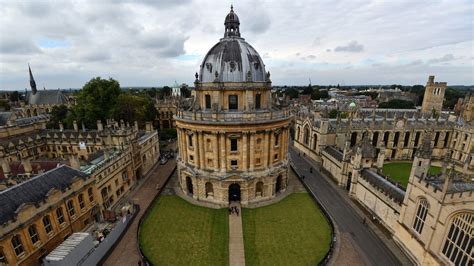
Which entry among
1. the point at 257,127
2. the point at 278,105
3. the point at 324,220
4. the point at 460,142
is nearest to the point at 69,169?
the point at 257,127

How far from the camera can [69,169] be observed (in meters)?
28.2

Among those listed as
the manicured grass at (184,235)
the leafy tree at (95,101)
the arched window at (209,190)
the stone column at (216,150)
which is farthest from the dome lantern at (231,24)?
the leafy tree at (95,101)

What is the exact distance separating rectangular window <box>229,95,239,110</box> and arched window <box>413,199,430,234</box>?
2380cm

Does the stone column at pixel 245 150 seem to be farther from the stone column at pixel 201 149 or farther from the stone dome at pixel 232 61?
the stone dome at pixel 232 61

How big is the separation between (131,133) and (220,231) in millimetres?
24285

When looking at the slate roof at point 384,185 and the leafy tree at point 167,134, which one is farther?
the leafy tree at point 167,134

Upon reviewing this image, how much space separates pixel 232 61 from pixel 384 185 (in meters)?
26.5

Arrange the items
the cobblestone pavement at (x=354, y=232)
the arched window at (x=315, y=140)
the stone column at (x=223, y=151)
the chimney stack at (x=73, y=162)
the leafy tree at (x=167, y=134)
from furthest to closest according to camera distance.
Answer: the leafy tree at (x=167, y=134) < the arched window at (x=315, y=140) < the stone column at (x=223, y=151) < the chimney stack at (x=73, y=162) < the cobblestone pavement at (x=354, y=232)

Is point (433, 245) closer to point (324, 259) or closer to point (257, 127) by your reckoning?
point (324, 259)

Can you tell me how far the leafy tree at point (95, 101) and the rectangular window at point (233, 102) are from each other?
38.0 m

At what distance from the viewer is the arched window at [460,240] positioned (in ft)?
59.7

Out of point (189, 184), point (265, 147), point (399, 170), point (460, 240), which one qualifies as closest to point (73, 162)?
point (189, 184)

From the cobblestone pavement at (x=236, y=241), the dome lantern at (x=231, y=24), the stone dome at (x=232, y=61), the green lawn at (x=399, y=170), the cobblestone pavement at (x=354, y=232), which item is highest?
the dome lantern at (x=231, y=24)

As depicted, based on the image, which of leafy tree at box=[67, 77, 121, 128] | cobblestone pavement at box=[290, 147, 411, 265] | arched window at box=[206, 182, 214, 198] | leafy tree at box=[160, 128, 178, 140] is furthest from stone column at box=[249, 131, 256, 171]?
leafy tree at box=[160, 128, 178, 140]
